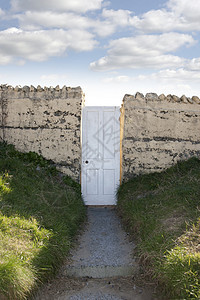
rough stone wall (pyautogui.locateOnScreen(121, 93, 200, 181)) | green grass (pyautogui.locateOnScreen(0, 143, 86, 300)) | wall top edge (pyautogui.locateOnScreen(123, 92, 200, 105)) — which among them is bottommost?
green grass (pyautogui.locateOnScreen(0, 143, 86, 300))

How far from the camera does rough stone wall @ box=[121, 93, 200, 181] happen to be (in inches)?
334

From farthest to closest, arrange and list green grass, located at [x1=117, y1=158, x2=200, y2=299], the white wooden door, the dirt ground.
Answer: the white wooden door
the dirt ground
green grass, located at [x1=117, y1=158, x2=200, y2=299]

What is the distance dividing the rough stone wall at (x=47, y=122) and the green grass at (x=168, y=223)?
5.79 feet

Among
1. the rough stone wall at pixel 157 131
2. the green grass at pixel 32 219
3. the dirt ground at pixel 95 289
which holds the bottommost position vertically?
the dirt ground at pixel 95 289

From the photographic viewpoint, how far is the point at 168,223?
5387 millimetres

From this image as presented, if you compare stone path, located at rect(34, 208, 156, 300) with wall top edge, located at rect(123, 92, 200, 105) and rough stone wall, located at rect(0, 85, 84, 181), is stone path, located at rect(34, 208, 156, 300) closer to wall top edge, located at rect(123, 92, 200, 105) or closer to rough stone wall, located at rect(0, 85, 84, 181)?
rough stone wall, located at rect(0, 85, 84, 181)

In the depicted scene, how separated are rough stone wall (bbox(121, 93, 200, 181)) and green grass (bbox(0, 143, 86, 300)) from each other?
178cm

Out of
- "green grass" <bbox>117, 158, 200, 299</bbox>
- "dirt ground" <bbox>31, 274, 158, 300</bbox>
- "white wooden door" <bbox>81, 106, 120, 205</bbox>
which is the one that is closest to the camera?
"green grass" <bbox>117, 158, 200, 299</bbox>

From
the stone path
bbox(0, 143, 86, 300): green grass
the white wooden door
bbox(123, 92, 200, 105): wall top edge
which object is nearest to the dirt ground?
the stone path

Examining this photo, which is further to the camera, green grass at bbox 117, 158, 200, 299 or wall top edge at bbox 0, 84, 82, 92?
wall top edge at bbox 0, 84, 82, 92

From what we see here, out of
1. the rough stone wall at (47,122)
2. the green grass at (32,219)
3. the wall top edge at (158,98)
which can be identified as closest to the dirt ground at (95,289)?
the green grass at (32,219)

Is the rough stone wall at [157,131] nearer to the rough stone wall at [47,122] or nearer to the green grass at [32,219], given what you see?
the rough stone wall at [47,122]

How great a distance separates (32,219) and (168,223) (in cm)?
227

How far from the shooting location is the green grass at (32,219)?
3.97 m
